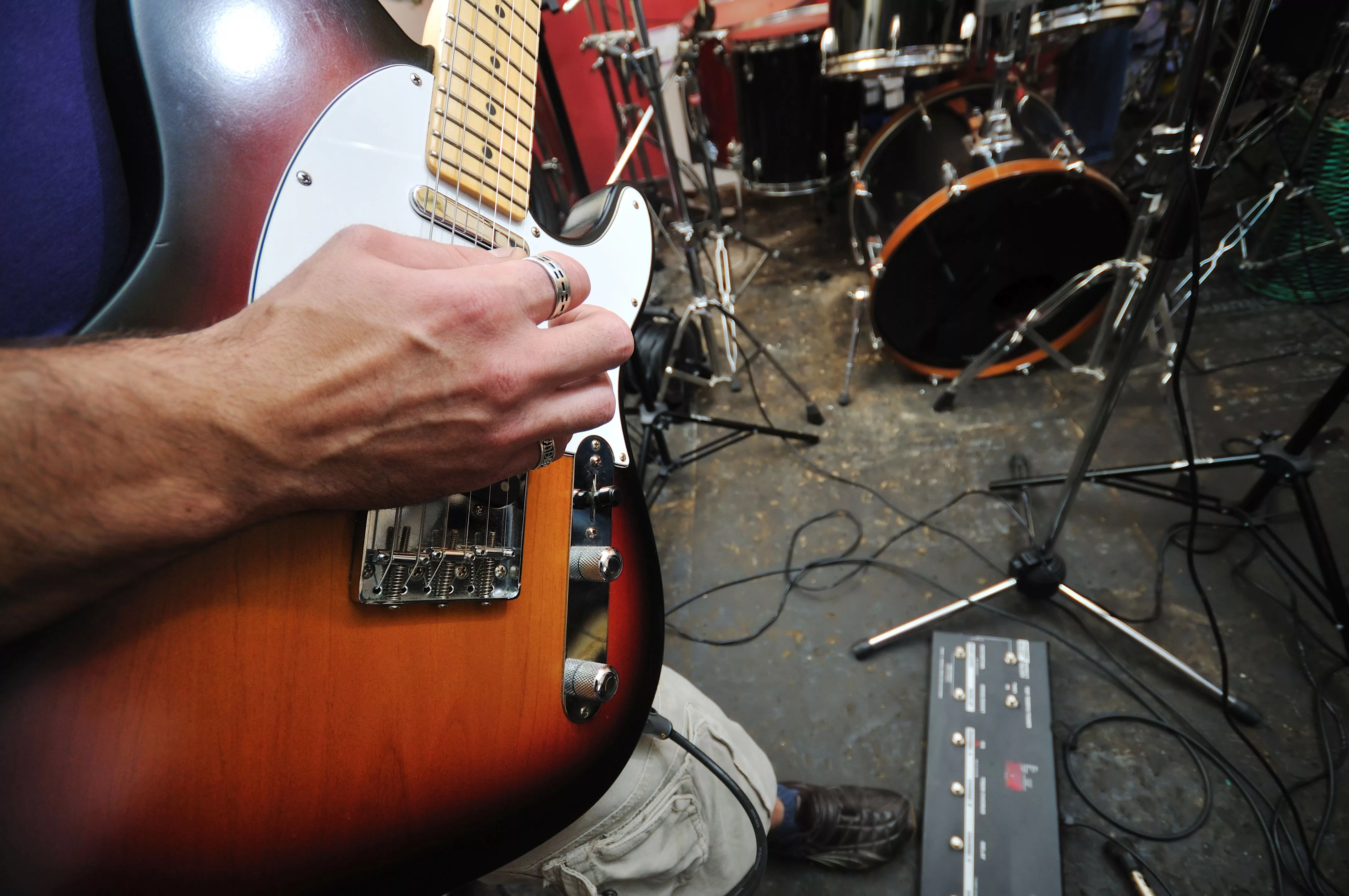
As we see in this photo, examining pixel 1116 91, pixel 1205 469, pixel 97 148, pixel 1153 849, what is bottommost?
pixel 1153 849

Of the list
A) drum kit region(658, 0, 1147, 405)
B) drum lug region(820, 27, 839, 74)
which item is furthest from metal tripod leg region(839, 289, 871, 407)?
drum lug region(820, 27, 839, 74)

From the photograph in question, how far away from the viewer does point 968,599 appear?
4.36 feet

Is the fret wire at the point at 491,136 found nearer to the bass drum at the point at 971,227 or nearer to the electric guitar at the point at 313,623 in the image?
the electric guitar at the point at 313,623

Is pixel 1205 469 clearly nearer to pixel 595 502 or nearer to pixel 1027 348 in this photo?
pixel 1027 348

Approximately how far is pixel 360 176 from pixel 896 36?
1479mm

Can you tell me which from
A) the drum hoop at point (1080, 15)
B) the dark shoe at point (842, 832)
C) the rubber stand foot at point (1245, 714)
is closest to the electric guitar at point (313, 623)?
the dark shoe at point (842, 832)

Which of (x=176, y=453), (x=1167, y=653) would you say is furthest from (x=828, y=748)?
(x=176, y=453)

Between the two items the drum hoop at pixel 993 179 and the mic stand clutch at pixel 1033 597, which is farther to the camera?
the drum hoop at pixel 993 179

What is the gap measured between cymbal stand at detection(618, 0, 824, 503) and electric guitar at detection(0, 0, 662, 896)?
0.87 m

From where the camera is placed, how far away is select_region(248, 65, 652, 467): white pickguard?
465mm

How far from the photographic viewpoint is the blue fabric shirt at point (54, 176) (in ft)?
1.35

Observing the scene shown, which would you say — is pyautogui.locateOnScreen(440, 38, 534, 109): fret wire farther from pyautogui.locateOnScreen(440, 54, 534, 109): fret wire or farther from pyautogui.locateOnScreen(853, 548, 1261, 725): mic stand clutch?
pyautogui.locateOnScreen(853, 548, 1261, 725): mic stand clutch

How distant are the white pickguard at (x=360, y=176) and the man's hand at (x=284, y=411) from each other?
0.10 meters

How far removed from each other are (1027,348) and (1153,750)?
1209 mm
